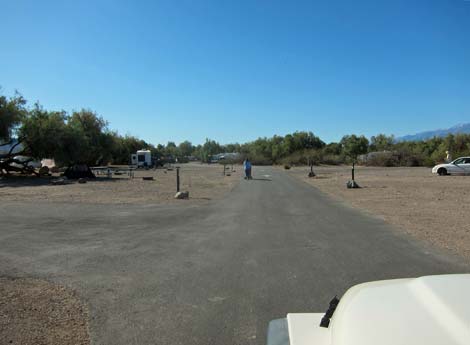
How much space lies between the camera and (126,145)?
90750 millimetres

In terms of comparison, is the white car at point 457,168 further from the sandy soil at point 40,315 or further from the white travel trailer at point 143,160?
the white travel trailer at point 143,160

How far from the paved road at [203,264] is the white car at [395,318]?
1762mm

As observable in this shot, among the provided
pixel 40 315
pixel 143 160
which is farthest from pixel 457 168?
pixel 143 160

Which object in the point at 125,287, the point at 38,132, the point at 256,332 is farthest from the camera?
the point at 38,132

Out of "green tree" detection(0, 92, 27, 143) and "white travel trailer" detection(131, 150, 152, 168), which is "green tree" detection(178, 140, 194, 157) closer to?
"white travel trailer" detection(131, 150, 152, 168)

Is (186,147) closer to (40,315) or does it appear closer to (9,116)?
(9,116)

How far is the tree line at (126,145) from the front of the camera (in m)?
34.9

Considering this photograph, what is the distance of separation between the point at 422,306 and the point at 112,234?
8.33 meters

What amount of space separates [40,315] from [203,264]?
2.60 m

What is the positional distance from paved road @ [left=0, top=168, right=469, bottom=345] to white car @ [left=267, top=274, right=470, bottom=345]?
5.78 ft

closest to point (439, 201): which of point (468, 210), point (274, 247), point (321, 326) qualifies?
point (468, 210)

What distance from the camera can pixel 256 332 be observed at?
3791mm

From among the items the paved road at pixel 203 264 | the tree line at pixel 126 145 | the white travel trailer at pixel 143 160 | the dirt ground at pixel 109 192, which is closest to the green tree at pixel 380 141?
the tree line at pixel 126 145

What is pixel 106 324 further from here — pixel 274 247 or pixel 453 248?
pixel 453 248
